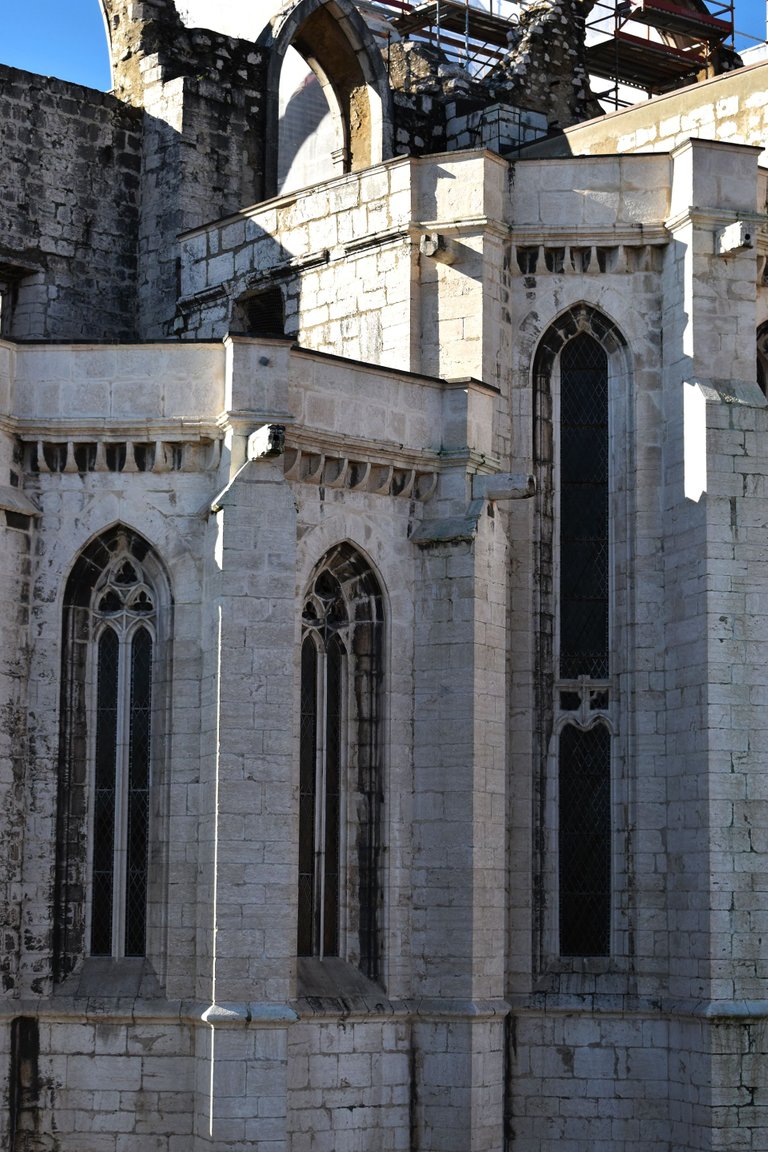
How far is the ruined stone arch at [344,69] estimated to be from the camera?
30.7m

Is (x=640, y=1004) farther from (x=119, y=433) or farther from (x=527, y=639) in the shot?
(x=119, y=433)

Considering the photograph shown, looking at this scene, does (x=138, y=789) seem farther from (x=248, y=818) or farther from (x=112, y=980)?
(x=112, y=980)

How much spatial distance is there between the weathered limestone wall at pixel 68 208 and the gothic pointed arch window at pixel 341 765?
7895 mm

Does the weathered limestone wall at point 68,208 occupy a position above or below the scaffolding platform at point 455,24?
below

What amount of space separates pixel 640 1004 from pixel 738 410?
21.0 ft

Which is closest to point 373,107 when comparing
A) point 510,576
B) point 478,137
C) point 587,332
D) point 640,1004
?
point 478,137

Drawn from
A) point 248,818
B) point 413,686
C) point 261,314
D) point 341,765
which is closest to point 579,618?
point 413,686

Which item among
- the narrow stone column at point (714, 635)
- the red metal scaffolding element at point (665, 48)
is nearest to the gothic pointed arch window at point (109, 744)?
the narrow stone column at point (714, 635)

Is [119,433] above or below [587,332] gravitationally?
below

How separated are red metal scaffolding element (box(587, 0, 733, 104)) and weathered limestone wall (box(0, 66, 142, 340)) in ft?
32.9

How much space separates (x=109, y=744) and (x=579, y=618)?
5.72 metres

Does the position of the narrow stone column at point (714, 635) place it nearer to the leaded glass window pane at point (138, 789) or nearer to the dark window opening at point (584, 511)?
the dark window opening at point (584, 511)

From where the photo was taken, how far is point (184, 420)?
22.3 m

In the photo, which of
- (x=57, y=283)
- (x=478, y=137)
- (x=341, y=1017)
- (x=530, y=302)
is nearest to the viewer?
(x=341, y=1017)
